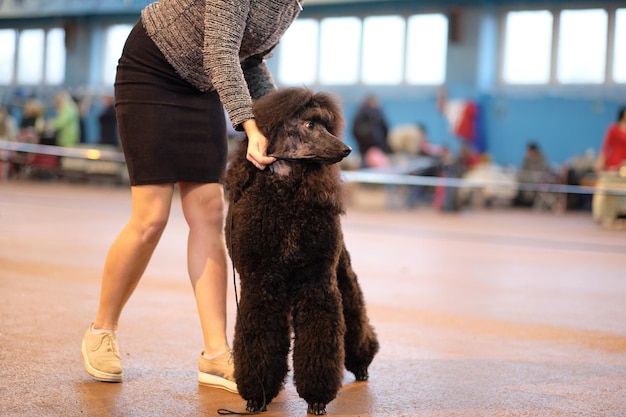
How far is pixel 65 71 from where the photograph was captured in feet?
80.4

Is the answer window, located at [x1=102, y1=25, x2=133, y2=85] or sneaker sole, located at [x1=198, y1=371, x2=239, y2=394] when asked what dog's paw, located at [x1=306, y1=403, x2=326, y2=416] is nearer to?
sneaker sole, located at [x1=198, y1=371, x2=239, y2=394]

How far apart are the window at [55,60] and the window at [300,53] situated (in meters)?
6.96

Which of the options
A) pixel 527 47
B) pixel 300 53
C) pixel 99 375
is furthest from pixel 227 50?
pixel 300 53

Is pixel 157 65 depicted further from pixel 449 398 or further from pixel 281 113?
pixel 449 398

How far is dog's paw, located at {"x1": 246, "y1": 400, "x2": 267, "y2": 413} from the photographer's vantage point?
250 centimetres

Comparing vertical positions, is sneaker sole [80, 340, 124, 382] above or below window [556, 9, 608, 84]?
below

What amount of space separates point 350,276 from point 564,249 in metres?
5.98

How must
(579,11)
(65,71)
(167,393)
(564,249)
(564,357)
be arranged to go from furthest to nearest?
(65,71) → (579,11) → (564,249) → (564,357) → (167,393)

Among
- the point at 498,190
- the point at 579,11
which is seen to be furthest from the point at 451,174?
the point at 579,11

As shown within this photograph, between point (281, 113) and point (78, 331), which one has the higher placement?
point (281, 113)

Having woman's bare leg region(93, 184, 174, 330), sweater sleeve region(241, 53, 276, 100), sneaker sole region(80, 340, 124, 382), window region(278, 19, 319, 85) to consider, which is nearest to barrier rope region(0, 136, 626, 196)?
window region(278, 19, 319, 85)

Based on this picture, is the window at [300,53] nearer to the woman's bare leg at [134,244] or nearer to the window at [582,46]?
the window at [582,46]

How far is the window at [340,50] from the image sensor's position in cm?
2053

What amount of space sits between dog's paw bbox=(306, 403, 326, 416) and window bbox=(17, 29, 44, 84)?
75.4 ft
